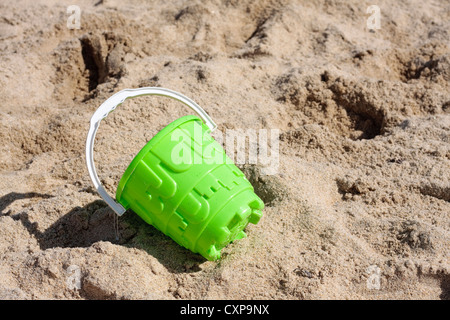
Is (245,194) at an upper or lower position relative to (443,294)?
upper

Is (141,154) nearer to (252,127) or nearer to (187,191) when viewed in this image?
(187,191)

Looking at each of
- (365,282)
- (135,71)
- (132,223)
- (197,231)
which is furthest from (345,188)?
(135,71)

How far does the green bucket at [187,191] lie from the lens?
1.80m

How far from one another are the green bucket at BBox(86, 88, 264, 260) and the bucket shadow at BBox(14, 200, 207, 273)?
76mm

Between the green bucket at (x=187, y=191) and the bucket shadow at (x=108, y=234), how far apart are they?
76 millimetres

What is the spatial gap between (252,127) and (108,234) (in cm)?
88

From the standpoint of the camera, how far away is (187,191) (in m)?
1.81

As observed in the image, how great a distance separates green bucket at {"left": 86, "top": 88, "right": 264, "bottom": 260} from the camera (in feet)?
5.92

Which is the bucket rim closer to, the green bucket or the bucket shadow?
the green bucket

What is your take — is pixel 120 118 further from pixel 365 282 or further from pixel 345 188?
pixel 365 282

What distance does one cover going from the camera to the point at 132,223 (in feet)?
6.77

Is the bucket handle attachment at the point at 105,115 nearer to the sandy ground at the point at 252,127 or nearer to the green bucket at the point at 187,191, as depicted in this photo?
the green bucket at the point at 187,191

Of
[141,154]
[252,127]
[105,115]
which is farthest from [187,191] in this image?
[252,127]

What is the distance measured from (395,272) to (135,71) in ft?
5.94
